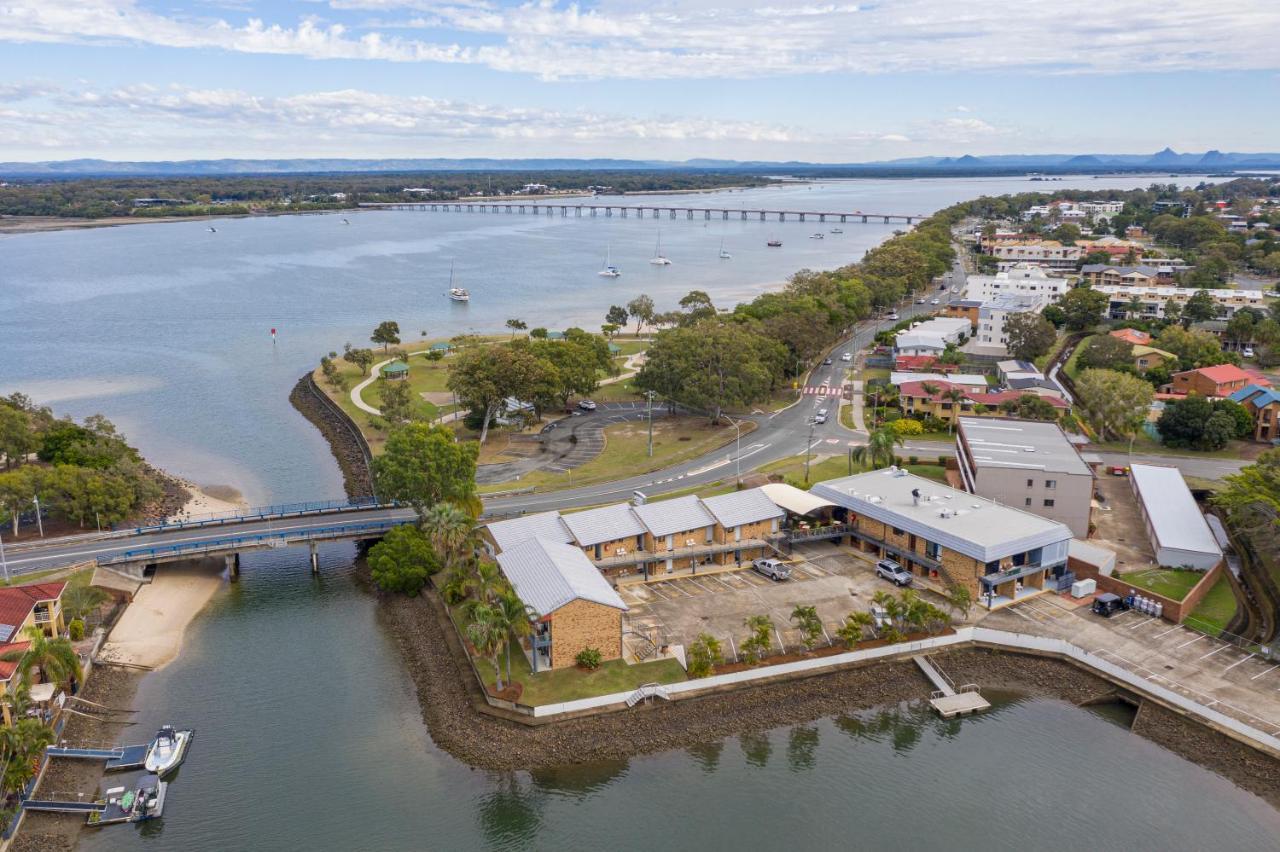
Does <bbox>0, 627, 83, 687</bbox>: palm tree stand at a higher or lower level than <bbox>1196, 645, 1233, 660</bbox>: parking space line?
higher

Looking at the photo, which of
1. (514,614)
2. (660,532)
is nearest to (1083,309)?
(660,532)

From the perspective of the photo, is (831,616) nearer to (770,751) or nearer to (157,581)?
(770,751)

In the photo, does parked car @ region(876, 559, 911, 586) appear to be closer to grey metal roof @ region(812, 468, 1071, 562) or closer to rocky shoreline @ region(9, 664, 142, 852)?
grey metal roof @ region(812, 468, 1071, 562)

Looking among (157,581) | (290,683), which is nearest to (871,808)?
(290,683)

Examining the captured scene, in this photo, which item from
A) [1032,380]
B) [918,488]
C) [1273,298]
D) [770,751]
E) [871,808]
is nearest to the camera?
[871,808]

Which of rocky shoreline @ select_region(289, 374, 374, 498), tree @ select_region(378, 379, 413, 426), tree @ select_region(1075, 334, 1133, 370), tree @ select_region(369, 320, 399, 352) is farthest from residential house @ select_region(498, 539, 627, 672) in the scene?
tree @ select_region(1075, 334, 1133, 370)

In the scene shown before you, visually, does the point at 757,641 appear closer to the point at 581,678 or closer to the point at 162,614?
the point at 581,678

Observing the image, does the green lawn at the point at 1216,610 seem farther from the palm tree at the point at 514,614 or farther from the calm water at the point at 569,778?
the palm tree at the point at 514,614

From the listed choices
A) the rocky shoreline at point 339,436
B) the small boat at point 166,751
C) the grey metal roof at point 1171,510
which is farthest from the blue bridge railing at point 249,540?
the grey metal roof at point 1171,510
